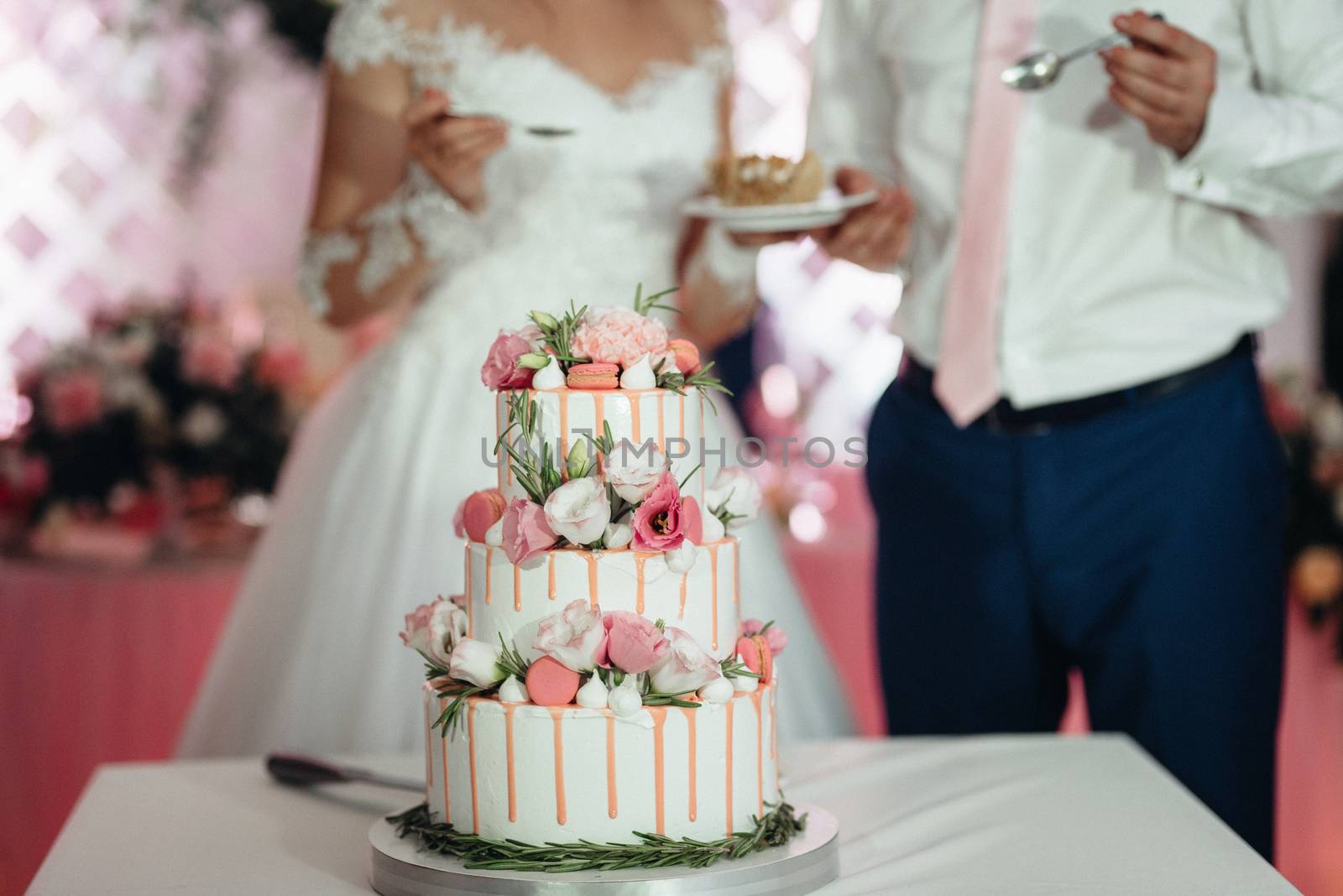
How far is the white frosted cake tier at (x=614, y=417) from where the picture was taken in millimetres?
1231

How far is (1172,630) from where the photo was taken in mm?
1776

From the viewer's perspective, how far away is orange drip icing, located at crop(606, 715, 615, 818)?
1187 mm

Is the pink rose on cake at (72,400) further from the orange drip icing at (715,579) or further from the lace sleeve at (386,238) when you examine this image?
the orange drip icing at (715,579)

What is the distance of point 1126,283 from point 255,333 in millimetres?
3094

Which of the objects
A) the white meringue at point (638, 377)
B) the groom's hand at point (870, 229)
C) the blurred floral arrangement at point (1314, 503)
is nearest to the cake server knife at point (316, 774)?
the white meringue at point (638, 377)

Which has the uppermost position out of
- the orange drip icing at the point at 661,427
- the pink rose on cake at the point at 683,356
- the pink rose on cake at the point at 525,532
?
the pink rose on cake at the point at 683,356

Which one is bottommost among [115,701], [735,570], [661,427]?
[115,701]

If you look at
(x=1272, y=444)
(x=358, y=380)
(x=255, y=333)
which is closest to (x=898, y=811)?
(x=1272, y=444)

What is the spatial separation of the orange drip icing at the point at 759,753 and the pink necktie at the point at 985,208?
0.68 m

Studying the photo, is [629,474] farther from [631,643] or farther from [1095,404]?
[1095,404]

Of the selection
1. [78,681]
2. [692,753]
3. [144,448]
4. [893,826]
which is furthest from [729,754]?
[144,448]

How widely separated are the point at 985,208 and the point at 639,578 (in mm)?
858

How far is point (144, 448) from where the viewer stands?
115 inches

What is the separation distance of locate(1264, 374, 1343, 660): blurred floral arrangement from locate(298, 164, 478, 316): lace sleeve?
173 centimetres
